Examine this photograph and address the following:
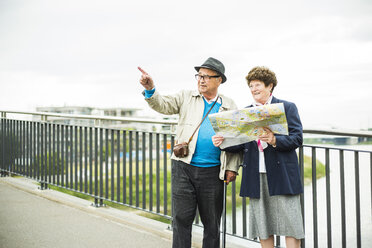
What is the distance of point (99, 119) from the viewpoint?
483 cm

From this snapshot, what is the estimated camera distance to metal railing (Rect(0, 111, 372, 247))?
9.70 feet

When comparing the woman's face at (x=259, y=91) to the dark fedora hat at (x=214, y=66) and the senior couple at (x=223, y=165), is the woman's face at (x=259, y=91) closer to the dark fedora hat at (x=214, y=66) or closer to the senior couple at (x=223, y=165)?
the senior couple at (x=223, y=165)

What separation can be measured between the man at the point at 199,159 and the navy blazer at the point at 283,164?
0.22 m

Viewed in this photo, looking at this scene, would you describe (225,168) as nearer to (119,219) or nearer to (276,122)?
(276,122)

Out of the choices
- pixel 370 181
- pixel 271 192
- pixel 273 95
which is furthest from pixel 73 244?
pixel 370 181

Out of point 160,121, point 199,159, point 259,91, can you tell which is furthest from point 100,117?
point 259,91

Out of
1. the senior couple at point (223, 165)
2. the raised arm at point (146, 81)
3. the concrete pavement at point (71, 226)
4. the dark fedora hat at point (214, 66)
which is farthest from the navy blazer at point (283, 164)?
the concrete pavement at point (71, 226)

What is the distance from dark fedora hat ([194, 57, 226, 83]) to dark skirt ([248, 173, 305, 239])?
82 cm

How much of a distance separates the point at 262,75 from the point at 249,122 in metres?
0.41

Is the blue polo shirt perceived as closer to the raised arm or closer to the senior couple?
the senior couple

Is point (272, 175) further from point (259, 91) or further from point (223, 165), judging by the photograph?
point (259, 91)

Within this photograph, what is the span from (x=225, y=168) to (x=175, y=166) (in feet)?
1.43

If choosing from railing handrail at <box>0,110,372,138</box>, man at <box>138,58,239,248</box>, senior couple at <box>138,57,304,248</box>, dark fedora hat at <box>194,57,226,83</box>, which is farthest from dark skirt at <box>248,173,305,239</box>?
dark fedora hat at <box>194,57,226,83</box>

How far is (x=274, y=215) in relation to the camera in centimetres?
262
